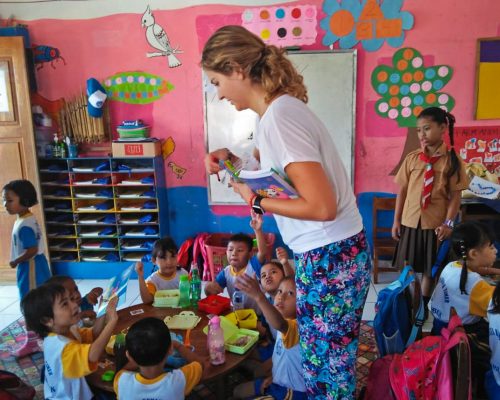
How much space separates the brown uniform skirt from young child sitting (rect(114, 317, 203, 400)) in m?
1.91

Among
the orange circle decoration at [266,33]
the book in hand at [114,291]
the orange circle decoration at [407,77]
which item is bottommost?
the book in hand at [114,291]

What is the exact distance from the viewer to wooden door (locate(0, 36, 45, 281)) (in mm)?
3744

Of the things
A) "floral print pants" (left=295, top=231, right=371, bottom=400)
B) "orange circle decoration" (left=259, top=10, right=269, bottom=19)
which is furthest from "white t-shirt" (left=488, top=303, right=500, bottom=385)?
"orange circle decoration" (left=259, top=10, right=269, bottom=19)

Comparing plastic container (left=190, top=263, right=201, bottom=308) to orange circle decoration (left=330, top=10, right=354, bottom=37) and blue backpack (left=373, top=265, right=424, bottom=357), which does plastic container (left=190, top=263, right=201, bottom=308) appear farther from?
orange circle decoration (left=330, top=10, right=354, bottom=37)

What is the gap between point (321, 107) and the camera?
3906 millimetres

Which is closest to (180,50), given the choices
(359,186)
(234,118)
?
(234,118)

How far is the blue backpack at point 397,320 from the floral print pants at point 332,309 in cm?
56

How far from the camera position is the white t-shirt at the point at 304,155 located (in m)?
1.16

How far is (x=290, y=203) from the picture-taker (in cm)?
119

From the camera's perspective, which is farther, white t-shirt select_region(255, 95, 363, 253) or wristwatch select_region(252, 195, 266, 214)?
wristwatch select_region(252, 195, 266, 214)

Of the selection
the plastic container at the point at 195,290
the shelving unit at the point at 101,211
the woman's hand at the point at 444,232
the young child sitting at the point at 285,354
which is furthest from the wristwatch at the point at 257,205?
the shelving unit at the point at 101,211

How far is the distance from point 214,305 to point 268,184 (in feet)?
4.36

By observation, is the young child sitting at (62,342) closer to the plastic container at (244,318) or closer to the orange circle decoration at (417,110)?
the plastic container at (244,318)

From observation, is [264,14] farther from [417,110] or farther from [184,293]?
[184,293]
